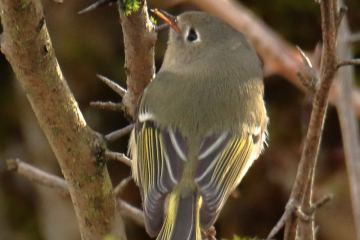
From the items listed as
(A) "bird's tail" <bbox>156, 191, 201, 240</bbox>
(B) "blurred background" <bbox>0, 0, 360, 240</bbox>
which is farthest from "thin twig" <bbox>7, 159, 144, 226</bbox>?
(B) "blurred background" <bbox>0, 0, 360, 240</bbox>

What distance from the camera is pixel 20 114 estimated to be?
11.5ft

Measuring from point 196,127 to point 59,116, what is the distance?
0.65 meters

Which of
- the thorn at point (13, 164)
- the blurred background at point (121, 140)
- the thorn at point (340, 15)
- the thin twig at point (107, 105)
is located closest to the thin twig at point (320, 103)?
the thorn at point (340, 15)

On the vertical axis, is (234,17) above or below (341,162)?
above

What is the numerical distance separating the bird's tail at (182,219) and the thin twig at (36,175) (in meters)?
0.44

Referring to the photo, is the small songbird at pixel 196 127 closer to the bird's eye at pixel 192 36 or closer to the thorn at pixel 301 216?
the bird's eye at pixel 192 36

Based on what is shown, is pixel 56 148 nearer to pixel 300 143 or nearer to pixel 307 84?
pixel 307 84

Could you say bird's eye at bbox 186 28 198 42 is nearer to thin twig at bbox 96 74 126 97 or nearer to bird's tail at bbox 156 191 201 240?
thin twig at bbox 96 74 126 97

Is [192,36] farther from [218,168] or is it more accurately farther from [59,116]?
[59,116]

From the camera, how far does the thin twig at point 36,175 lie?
6.82ft

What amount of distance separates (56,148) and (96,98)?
1756 millimetres

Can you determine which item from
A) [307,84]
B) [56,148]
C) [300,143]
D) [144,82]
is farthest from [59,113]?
[300,143]

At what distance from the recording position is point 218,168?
2145 millimetres

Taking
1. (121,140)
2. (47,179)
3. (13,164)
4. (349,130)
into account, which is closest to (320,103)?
(349,130)
